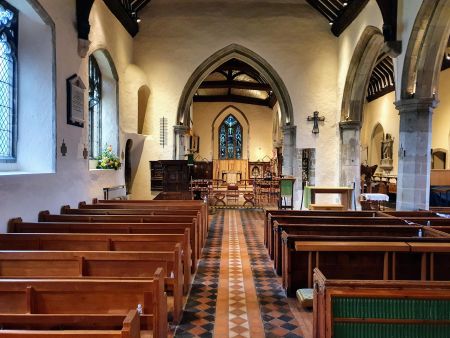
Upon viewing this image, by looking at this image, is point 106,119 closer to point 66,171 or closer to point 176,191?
point 176,191

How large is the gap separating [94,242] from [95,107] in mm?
6238

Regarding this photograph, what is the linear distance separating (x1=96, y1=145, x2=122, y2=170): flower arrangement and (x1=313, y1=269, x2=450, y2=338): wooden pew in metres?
7.13

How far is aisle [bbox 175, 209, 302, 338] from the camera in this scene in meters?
3.23

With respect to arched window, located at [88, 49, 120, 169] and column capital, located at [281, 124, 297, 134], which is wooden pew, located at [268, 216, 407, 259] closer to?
arched window, located at [88, 49, 120, 169]

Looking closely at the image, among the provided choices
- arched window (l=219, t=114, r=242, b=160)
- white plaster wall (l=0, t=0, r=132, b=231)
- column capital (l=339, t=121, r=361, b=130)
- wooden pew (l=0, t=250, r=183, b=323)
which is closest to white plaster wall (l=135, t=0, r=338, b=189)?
column capital (l=339, t=121, r=361, b=130)

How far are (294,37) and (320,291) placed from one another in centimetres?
1097

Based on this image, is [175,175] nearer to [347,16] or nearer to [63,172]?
[63,172]

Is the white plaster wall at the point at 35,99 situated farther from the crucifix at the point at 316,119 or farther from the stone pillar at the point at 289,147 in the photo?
the crucifix at the point at 316,119

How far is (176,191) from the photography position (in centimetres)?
977

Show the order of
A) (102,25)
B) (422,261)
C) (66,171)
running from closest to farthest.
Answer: (422,261), (66,171), (102,25)

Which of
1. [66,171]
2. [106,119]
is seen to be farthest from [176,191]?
[66,171]

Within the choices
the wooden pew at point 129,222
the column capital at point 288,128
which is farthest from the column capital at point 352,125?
the wooden pew at point 129,222

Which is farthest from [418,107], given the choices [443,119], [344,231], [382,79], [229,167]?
[229,167]

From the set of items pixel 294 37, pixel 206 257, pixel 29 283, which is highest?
pixel 294 37
